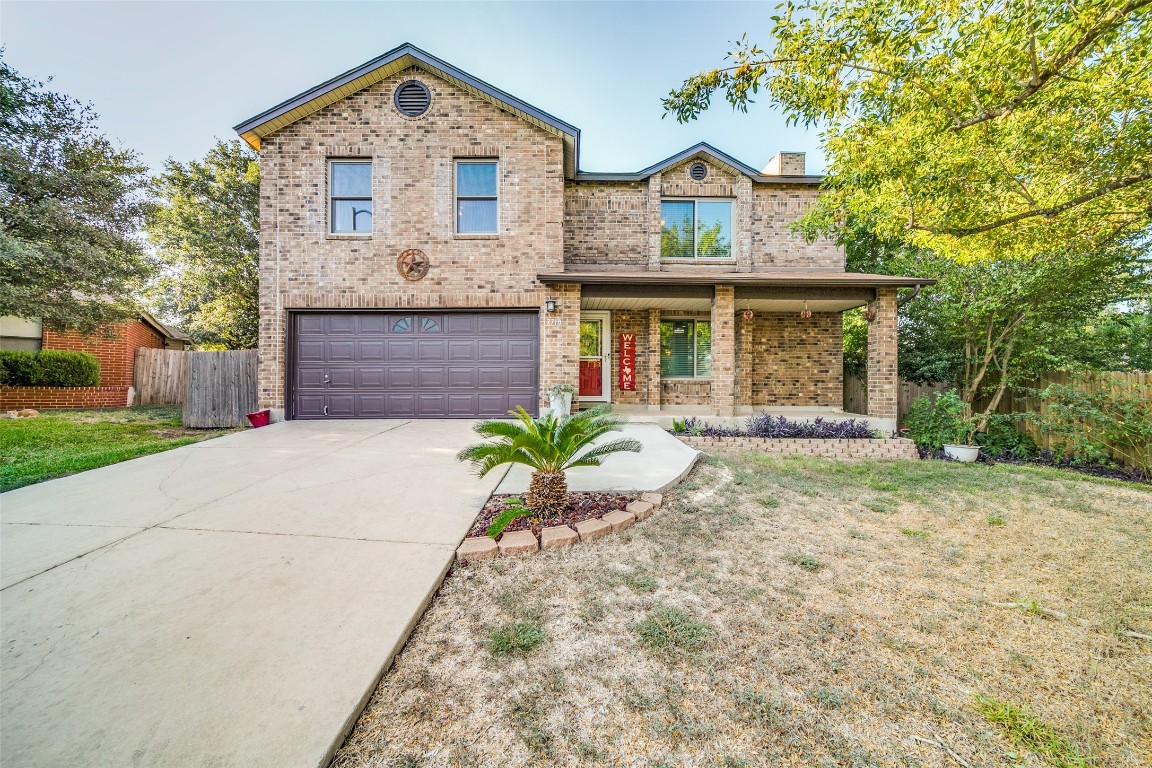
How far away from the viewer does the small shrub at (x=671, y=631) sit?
79.6 inches

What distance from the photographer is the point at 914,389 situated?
10.5 m

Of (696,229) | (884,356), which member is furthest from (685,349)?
(884,356)

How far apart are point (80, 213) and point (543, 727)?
42.6 ft

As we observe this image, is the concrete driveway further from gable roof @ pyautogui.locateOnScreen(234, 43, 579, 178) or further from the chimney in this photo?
the chimney

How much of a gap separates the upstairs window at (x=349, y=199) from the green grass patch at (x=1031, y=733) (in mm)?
9919

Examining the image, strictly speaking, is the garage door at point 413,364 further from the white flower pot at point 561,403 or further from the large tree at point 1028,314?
the large tree at point 1028,314

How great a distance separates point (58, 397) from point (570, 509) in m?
15.3

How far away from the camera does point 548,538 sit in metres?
3.02

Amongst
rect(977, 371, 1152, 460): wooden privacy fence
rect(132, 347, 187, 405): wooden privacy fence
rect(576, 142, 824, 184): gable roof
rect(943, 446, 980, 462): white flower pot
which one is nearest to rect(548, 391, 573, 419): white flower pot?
rect(576, 142, 824, 184): gable roof

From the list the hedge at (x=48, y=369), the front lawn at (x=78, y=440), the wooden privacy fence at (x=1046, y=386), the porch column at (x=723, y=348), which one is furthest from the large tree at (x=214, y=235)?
the wooden privacy fence at (x=1046, y=386)

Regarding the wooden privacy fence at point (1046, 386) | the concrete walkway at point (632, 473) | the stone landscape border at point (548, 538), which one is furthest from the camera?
the wooden privacy fence at point (1046, 386)

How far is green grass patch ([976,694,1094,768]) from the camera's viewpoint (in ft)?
4.92

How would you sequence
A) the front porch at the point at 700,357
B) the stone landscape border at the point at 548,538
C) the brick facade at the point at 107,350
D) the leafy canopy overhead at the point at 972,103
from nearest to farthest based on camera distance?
the stone landscape border at the point at 548,538 → the leafy canopy overhead at the point at 972,103 → the front porch at the point at 700,357 → the brick facade at the point at 107,350

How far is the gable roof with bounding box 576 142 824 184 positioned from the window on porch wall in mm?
3497
